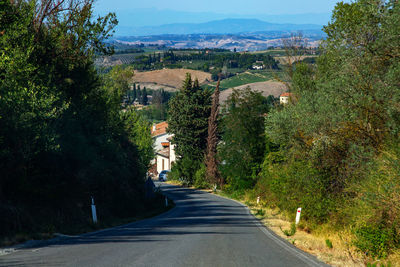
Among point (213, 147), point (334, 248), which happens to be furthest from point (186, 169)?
point (334, 248)

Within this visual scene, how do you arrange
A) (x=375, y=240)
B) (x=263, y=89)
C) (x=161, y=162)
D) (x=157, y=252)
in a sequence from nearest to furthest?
(x=157, y=252) < (x=375, y=240) < (x=161, y=162) < (x=263, y=89)

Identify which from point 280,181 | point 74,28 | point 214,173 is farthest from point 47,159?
point 214,173

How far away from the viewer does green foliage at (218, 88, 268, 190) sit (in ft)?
149

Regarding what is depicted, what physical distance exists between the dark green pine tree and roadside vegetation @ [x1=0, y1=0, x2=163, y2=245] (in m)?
32.8

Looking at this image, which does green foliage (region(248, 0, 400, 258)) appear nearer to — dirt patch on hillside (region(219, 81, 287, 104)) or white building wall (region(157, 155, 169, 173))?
white building wall (region(157, 155, 169, 173))

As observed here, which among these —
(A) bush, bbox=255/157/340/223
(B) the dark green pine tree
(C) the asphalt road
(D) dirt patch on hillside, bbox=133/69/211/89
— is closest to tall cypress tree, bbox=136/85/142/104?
(D) dirt patch on hillside, bbox=133/69/211/89

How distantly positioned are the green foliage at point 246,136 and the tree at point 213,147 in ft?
34.1

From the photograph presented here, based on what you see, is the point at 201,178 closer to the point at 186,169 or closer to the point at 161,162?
the point at 186,169

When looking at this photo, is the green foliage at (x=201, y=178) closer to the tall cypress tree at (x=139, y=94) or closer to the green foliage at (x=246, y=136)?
the green foliage at (x=246, y=136)

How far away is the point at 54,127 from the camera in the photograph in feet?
53.5

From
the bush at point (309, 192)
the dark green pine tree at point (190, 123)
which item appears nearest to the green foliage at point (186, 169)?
the dark green pine tree at point (190, 123)

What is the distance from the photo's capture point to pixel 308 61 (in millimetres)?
39406

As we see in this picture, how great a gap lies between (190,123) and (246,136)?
16834 millimetres

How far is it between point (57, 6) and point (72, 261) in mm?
16842
